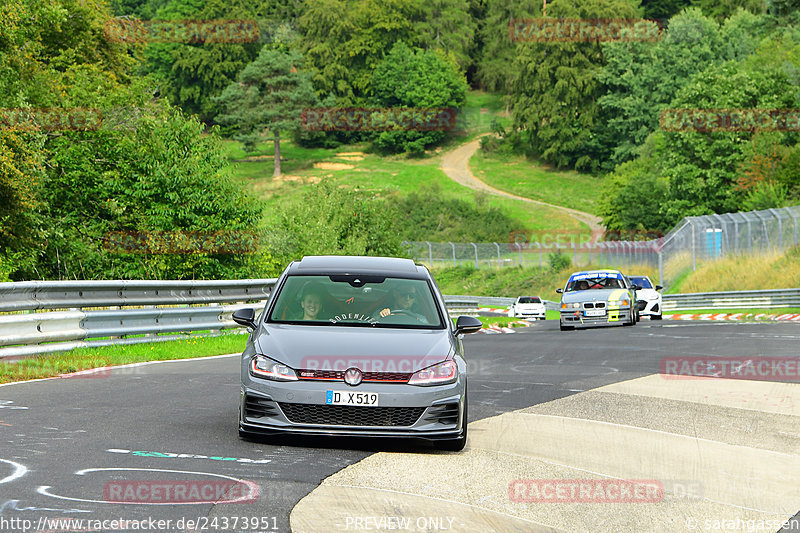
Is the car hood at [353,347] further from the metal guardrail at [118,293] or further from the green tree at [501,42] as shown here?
the green tree at [501,42]

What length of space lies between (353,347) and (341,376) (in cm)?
33

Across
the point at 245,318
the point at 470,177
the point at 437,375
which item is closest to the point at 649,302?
the point at 245,318

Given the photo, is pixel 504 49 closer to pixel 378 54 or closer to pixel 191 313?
pixel 378 54

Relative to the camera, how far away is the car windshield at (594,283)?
3078 centimetres

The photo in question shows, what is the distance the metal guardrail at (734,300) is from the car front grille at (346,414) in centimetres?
3462

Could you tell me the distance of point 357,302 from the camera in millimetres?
→ 9805

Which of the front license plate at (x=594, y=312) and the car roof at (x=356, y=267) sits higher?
the car roof at (x=356, y=267)

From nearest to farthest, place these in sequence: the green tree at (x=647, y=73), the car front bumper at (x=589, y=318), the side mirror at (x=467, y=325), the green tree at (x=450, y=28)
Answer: the side mirror at (x=467, y=325), the car front bumper at (x=589, y=318), the green tree at (x=647, y=73), the green tree at (x=450, y=28)

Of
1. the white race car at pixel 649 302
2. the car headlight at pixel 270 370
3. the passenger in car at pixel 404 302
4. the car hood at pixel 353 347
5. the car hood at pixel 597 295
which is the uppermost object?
the passenger in car at pixel 404 302

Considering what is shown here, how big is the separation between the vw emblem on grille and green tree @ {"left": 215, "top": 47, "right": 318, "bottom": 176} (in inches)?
4689

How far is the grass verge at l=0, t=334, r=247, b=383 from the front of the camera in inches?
521

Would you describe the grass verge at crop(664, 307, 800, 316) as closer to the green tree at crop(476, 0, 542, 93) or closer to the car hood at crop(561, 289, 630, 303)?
the car hood at crop(561, 289, 630, 303)

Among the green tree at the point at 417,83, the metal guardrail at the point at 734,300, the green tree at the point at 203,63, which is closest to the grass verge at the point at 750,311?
the metal guardrail at the point at 734,300

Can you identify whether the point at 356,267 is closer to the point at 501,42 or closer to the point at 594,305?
the point at 594,305
